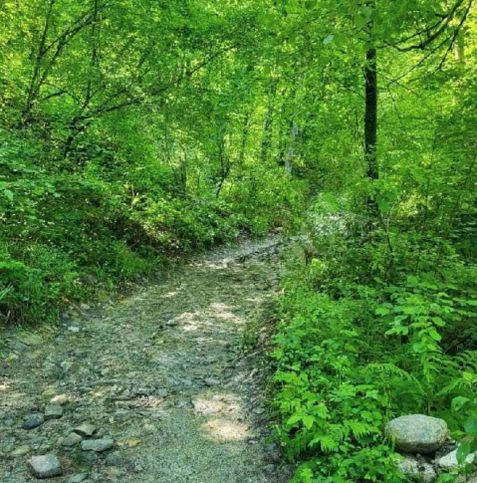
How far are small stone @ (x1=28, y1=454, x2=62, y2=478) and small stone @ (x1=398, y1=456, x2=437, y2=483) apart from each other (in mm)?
2775

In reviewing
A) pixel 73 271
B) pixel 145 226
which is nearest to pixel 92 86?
pixel 145 226

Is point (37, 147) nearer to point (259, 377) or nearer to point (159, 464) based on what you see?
point (259, 377)

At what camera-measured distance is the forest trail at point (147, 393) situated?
163 inches

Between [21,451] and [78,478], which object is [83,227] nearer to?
[21,451]

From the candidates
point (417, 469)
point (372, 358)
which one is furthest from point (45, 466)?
point (372, 358)

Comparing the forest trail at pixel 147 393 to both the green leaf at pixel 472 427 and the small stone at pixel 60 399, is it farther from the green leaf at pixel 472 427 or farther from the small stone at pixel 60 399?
the green leaf at pixel 472 427

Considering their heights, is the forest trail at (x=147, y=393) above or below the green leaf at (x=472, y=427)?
below

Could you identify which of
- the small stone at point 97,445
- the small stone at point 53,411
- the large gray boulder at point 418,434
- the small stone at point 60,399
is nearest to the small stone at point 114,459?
the small stone at point 97,445

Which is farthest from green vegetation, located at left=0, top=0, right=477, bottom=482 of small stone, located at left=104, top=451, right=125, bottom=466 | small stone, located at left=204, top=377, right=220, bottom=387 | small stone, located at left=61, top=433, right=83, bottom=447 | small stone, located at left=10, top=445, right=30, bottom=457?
small stone, located at left=10, top=445, right=30, bottom=457

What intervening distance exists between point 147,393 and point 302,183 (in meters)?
8.30

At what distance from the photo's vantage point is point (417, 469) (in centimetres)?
357

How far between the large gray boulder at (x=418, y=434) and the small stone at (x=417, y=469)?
8 centimetres

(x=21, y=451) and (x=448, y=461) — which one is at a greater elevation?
(x=448, y=461)

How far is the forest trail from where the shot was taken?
4148 mm
